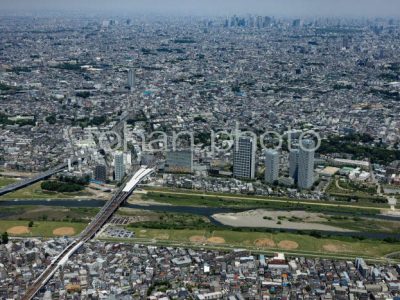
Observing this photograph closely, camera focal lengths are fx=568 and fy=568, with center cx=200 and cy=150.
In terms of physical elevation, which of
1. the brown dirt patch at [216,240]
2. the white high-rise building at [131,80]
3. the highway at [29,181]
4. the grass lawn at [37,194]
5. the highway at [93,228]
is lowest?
the grass lawn at [37,194]

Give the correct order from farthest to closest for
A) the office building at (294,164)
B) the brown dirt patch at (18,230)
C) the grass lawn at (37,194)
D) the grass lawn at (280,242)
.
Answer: the office building at (294,164) → the grass lawn at (37,194) → the brown dirt patch at (18,230) → the grass lawn at (280,242)

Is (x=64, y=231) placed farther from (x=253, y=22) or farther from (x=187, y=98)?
(x=253, y=22)

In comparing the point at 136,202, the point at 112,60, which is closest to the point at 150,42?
the point at 112,60

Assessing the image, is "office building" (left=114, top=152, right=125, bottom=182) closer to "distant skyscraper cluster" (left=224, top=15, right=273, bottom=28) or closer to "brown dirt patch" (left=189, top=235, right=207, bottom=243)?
"brown dirt patch" (left=189, top=235, right=207, bottom=243)

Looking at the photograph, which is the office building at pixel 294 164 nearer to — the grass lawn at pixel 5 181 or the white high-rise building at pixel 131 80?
the grass lawn at pixel 5 181

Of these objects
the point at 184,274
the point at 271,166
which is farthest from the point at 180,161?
the point at 184,274

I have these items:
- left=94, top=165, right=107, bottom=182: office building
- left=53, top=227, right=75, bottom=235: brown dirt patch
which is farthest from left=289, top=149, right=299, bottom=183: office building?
left=53, top=227, right=75, bottom=235: brown dirt patch

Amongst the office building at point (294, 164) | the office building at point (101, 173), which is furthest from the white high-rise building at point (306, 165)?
the office building at point (101, 173)

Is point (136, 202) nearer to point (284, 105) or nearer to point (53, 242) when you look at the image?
point (53, 242)
